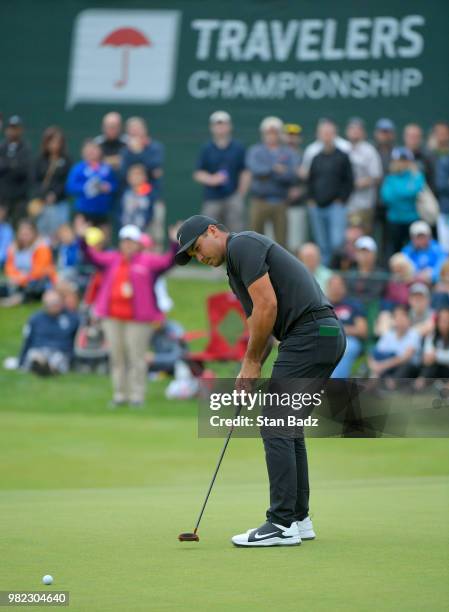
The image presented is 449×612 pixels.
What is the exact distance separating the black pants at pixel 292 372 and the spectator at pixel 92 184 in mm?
13936

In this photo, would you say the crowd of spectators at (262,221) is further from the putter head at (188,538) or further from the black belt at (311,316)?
the putter head at (188,538)

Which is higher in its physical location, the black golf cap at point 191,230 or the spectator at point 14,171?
the spectator at point 14,171

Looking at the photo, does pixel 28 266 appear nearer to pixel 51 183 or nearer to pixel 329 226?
Answer: pixel 51 183

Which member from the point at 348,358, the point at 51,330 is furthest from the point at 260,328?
the point at 51,330

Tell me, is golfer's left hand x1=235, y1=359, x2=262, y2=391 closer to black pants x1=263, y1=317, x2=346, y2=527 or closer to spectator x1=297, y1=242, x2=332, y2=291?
black pants x1=263, y1=317, x2=346, y2=527

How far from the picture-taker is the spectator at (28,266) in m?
21.2

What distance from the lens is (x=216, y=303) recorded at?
18141 mm

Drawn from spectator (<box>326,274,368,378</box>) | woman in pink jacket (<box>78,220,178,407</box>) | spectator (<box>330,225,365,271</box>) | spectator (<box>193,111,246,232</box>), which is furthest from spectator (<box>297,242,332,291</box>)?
spectator (<box>193,111,246,232</box>)

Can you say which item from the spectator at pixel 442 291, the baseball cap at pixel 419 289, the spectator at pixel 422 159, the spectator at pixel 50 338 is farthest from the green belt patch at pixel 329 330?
the spectator at pixel 422 159

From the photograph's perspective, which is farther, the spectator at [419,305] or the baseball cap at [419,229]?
the baseball cap at [419,229]

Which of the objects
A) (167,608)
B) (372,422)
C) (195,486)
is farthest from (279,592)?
(195,486)

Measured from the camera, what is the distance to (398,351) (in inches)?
661

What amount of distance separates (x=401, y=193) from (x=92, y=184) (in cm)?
505

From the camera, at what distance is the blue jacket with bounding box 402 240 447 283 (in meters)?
18.6
